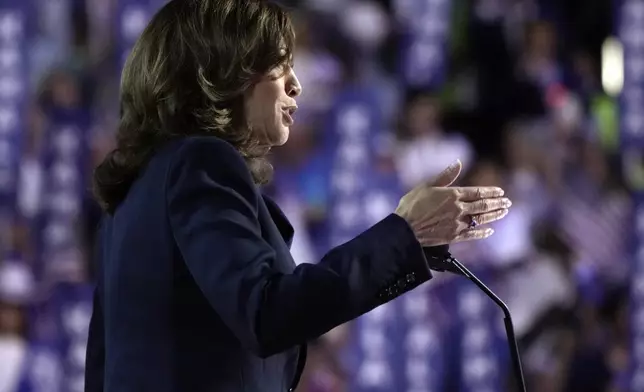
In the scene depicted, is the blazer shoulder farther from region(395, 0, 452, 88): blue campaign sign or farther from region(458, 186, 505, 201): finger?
region(395, 0, 452, 88): blue campaign sign

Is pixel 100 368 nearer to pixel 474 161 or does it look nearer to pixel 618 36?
pixel 474 161

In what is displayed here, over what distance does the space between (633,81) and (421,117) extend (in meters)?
0.77

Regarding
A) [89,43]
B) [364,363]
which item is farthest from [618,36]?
[89,43]

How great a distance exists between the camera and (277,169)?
3615 mm

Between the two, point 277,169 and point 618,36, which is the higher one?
point 618,36

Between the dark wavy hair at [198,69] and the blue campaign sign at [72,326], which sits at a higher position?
the dark wavy hair at [198,69]

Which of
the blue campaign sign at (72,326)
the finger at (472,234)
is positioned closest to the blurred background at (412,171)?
the blue campaign sign at (72,326)

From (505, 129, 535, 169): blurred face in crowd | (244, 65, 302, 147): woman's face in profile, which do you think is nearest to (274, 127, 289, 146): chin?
(244, 65, 302, 147): woman's face in profile

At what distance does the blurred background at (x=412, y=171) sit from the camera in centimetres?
352

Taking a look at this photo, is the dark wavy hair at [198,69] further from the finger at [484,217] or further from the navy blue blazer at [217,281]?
the finger at [484,217]

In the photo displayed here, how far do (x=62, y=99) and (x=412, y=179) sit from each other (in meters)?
1.16

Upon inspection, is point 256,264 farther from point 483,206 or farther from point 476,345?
point 476,345

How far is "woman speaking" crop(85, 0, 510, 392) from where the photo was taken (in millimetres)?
832

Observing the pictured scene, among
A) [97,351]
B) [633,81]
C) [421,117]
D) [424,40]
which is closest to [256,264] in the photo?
[97,351]
